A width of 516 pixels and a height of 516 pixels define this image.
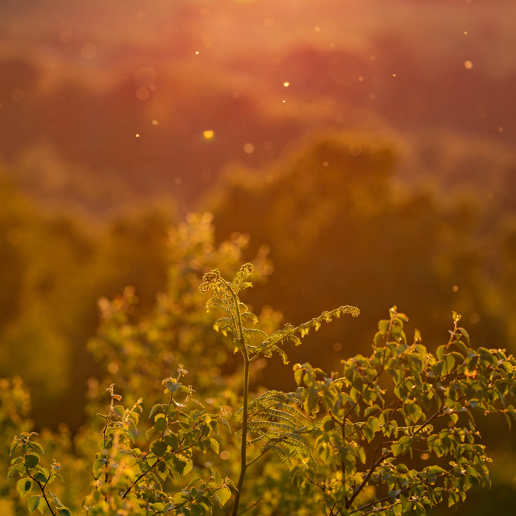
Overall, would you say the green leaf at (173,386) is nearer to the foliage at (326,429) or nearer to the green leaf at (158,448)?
the foliage at (326,429)

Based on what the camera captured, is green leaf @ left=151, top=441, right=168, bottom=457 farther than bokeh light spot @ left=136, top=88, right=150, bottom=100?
No

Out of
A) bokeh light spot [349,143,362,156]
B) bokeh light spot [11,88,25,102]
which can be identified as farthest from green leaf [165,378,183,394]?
bokeh light spot [11,88,25,102]

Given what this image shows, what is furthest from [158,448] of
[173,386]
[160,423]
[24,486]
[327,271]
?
A: [327,271]

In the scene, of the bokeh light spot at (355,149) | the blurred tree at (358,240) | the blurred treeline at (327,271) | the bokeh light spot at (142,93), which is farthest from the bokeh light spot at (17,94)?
the bokeh light spot at (355,149)

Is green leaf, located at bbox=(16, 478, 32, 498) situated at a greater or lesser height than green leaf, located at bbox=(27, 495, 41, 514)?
greater

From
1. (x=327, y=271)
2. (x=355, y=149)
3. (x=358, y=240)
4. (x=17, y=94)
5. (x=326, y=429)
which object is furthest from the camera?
(x=17, y=94)

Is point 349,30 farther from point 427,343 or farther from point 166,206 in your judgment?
point 427,343

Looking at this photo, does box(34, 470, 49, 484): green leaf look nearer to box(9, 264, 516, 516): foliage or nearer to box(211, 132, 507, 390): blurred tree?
box(9, 264, 516, 516): foliage

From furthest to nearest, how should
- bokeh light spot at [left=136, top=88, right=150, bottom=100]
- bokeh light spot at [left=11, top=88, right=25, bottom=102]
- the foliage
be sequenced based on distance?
1. bokeh light spot at [left=11, top=88, right=25, bottom=102]
2. bokeh light spot at [left=136, top=88, right=150, bottom=100]
3. the foliage

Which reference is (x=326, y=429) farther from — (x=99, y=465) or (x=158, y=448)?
(x=99, y=465)

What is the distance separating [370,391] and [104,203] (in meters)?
105

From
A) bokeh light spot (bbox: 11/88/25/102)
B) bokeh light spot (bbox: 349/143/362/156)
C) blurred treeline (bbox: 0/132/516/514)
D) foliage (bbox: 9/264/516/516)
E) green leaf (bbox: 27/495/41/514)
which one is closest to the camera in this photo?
foliage (bbox: 9/264/516/516)

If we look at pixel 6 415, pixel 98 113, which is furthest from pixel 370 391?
pixel 98 113

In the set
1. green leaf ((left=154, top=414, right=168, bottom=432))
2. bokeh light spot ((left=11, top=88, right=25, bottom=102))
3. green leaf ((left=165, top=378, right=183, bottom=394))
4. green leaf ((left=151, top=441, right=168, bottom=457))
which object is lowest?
green leaf ((left=151, top=441, right=168, bottom=457))
